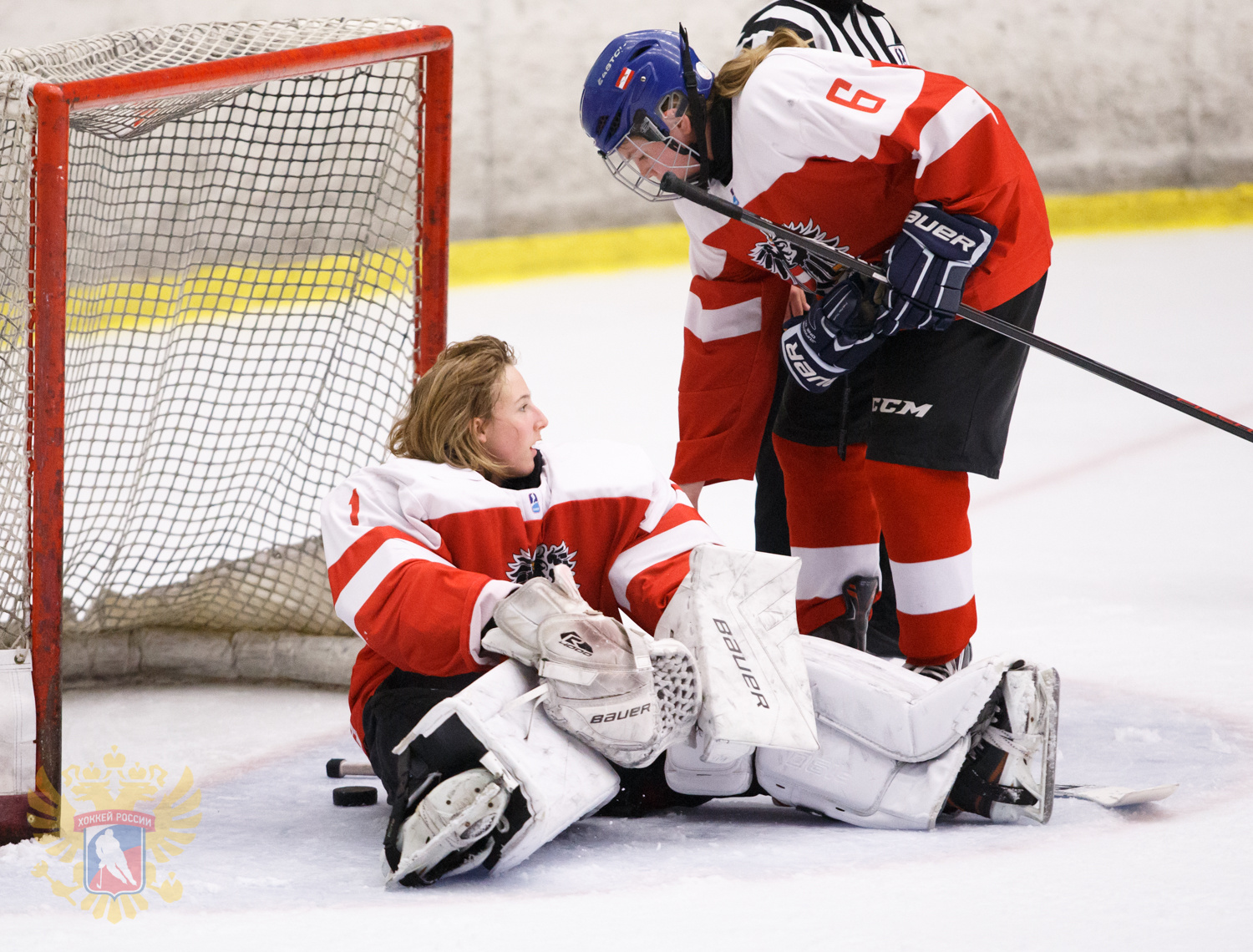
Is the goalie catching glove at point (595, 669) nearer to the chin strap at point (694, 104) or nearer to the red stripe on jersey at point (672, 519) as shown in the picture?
the red stripe on jersey at point (672, 519)

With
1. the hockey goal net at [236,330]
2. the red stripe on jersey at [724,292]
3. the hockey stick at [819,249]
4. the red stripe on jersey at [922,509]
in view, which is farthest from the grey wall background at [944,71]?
the red stripe on jersey at [922,509]

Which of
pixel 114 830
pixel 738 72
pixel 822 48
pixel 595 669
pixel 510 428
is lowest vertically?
pixel 114 830

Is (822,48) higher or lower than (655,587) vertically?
higher

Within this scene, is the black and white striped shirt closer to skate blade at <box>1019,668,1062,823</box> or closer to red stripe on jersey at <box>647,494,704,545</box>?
red stripe on jersey at <box>647,494,704,545</box>

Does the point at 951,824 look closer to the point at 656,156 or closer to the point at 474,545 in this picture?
the point at 474,545

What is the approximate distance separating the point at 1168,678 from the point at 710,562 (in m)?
1.01

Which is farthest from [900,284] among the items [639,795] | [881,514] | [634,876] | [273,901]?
[273,901]

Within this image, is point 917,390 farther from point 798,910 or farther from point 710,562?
point 798,910

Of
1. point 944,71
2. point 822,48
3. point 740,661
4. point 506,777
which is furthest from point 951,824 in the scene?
point 944,71

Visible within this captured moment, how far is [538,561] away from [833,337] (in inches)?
20.9

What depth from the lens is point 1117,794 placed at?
168cm

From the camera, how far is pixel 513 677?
1.53 m

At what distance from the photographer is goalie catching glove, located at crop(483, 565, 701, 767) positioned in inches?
58.9

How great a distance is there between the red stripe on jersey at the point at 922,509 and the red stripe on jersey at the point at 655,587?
298 millimetres
